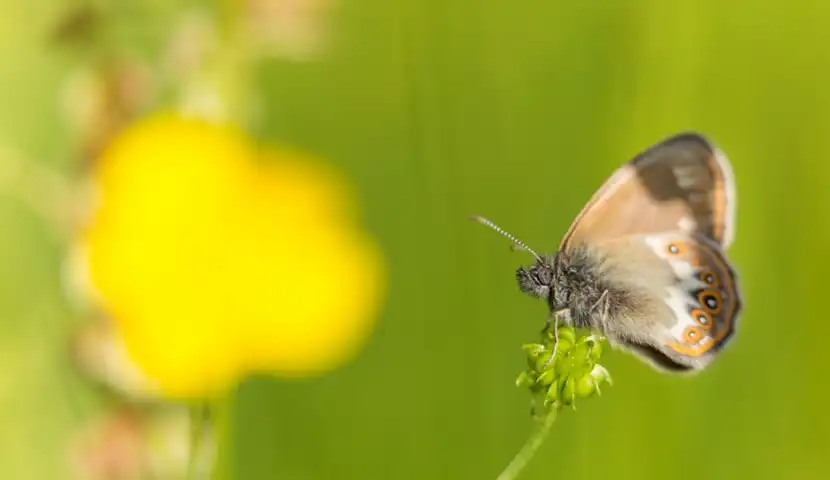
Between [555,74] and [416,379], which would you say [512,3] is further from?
[416,379]

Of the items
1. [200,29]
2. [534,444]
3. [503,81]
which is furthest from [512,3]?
[534,444]

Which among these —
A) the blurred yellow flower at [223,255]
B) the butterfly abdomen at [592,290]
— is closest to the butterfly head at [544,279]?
the butterfly abdomen at [592,290]

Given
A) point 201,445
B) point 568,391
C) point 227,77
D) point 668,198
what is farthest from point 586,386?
point 227,77

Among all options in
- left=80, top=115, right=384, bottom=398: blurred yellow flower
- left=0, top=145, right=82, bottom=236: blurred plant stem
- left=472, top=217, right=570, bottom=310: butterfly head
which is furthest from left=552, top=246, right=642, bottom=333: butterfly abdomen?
left=0, top=145, right=82, bottom=236: blurred plant stem

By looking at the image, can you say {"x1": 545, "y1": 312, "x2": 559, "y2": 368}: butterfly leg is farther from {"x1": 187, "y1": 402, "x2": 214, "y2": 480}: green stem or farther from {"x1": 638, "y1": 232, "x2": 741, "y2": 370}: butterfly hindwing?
{"x1": 187, "y1": 402, "x2": 214, "y2": 480}: green stem

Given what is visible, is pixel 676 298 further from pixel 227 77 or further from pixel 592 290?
pixel 227 77
